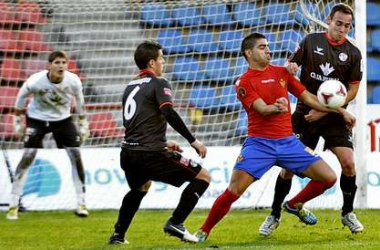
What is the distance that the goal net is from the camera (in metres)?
12.3

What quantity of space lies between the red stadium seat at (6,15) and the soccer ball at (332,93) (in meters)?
7.09

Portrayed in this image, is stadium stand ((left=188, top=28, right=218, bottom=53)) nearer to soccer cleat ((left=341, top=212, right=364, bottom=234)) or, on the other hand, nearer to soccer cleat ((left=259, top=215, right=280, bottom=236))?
soccer cleat ((left=259, top=215, right=280, bottom=236))

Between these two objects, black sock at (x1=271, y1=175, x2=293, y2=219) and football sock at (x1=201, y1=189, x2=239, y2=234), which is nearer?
football sock at (x1=201, y1=189, x2=239, y2=234)

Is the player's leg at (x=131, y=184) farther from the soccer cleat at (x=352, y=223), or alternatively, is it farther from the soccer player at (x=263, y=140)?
the soccer cleat at (x=352, y=223)

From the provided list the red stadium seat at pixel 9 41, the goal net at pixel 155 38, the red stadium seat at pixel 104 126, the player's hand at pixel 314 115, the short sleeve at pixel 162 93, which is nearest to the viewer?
the short sleeve at pixel 162 93

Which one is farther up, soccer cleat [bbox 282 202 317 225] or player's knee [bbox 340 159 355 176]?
player's knee [bbox 340 159 355 176]

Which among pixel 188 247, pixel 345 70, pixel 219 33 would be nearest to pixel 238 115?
pixel 219 33

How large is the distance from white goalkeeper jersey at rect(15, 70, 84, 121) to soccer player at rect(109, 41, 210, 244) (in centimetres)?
336

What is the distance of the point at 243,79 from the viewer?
7.32 meters

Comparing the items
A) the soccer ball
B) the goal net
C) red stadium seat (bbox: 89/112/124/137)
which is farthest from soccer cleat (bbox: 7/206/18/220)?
the soccer ball

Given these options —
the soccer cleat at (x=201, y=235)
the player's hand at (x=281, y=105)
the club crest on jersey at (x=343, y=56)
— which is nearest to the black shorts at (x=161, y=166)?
the soccer cleat at (x=201, y=235)

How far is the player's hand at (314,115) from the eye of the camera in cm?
776

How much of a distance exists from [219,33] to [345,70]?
5037 millimetres

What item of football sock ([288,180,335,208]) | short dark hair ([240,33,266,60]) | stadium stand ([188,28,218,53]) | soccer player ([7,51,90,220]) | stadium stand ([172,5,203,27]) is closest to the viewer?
short dark hair ([240,33,266,60])
